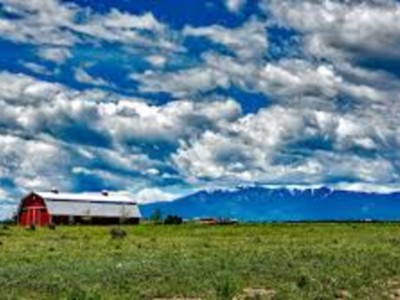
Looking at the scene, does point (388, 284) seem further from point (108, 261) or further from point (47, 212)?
point (47, 212)

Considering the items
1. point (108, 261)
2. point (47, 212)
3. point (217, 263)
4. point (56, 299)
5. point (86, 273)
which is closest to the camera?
point (56, 299)

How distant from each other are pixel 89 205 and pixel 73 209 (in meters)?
3.72

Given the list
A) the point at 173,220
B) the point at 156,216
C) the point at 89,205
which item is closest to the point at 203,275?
the point at 173,220

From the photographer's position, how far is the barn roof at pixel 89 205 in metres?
156

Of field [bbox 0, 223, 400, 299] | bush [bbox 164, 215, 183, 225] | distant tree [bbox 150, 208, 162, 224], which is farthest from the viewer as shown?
distant tree [bbox 150, 208, 162, 224]

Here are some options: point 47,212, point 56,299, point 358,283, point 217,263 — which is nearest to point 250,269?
point 217,263

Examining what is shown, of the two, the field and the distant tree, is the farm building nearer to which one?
the distant tree

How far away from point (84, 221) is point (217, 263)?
369ft

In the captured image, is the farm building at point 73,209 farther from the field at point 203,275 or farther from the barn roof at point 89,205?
the field at point 203,275

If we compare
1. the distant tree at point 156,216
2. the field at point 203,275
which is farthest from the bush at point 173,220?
the field at point 203,275

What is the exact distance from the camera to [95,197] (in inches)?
6481

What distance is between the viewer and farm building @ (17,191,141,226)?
15488 centimetres

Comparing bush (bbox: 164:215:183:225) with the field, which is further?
bush (bbox: 164:215:183:225)

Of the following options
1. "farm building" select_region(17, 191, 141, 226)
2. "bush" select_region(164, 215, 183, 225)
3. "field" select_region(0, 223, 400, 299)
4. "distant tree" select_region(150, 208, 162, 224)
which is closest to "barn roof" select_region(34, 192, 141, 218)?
"farm building" select_region(17, 191, 141, 226)
